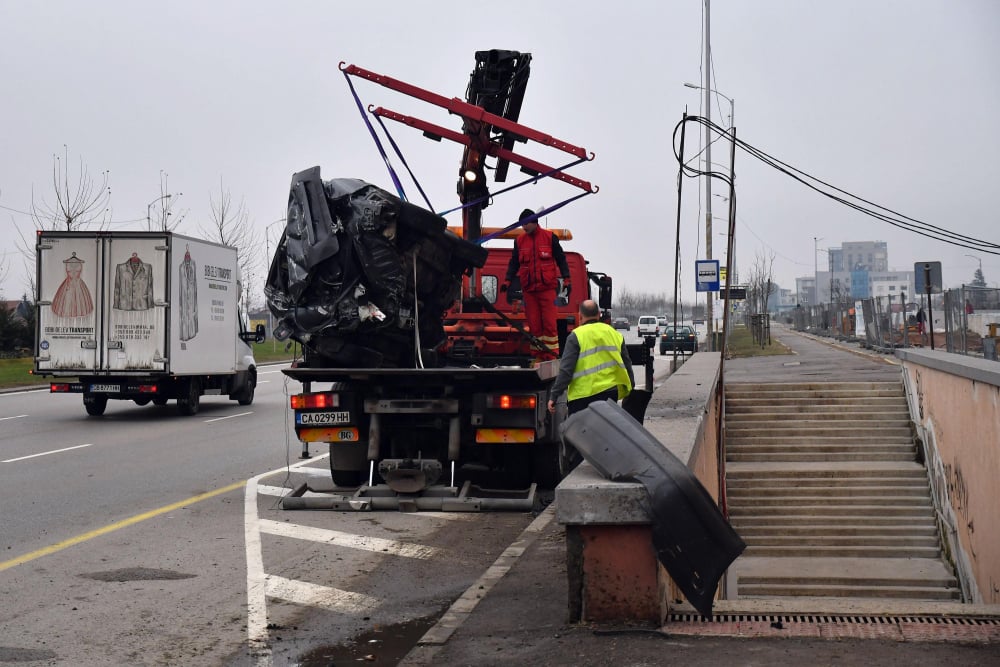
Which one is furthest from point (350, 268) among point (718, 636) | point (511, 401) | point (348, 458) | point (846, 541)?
point (846, 541)

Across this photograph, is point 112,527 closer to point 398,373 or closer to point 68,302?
point 398,373

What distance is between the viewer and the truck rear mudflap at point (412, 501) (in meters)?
10.2

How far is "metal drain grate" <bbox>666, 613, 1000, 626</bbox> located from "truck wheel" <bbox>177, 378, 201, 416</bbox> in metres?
17.2

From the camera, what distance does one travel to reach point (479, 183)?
12.7 metres

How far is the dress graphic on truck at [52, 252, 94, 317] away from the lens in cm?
1973

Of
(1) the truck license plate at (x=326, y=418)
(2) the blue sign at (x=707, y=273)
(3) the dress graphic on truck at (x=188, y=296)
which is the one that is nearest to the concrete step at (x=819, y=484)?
(1) the truck license plate at (x=326, y=418)

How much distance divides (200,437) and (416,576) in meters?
10.5

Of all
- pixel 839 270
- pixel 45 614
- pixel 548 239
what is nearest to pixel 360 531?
pixel 45 614

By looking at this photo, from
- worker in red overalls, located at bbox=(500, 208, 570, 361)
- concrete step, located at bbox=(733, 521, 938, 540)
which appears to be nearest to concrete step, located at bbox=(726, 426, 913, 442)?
concrete step, located at bbox=(733, 521, 938, 540)

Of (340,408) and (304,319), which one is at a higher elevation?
(304,319)

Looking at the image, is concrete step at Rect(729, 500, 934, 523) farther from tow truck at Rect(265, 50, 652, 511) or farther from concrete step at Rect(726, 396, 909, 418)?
tow truck at Rect(265, 50, 652, 511)

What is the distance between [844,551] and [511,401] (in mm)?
5189

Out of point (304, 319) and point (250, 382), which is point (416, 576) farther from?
point (250, 382)

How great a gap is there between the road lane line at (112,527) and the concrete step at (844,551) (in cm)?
627
